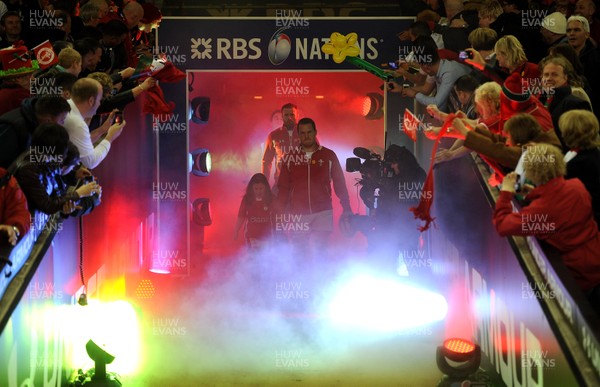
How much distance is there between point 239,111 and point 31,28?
9.12ft

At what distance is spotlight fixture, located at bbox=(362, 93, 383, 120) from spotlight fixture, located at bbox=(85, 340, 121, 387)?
455 centimetres

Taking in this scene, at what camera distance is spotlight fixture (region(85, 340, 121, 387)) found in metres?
7.21

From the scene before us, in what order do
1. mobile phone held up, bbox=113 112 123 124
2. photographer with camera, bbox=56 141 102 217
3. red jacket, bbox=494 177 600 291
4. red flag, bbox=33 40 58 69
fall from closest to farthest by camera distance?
red jacket, bbox=494 177 600 291 → photographer with camera, bbox=56 141 102 217 → red flag, bbox=33 40 58 69 → mobile phone held up, bbox=113 112 123 124

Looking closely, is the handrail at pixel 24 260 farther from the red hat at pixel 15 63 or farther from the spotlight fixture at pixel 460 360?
the spotlight fixture at pixel 460 360

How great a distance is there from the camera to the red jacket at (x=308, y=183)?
1036 cm

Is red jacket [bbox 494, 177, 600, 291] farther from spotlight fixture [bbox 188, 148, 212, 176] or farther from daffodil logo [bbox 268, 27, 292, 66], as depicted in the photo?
spotlight fixture [bbox 188, 148, 212, 176]

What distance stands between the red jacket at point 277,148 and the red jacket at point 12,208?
5167 millimetres

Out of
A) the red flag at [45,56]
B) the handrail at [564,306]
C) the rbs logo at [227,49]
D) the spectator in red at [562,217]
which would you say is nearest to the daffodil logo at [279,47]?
the rbs logo at [227,49]

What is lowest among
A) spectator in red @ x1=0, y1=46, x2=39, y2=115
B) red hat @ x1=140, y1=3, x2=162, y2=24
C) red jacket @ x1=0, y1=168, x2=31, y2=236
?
red jacket @ x1=0, y1=168, x2=31, y2=236

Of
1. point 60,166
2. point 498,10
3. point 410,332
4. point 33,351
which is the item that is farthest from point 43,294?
point 498,10

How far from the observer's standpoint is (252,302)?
975 centimetres

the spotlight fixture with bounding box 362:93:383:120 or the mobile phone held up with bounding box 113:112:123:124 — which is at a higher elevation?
the spotlight fixture with bounding box 362:93:383:120

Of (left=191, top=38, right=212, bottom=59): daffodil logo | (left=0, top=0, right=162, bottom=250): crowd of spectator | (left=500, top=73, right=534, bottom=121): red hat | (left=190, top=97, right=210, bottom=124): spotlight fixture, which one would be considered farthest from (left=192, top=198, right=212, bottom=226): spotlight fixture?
(left=500, top=73, right=534, bottom=121): red hat

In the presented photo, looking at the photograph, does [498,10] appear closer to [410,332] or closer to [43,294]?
[410,332]
